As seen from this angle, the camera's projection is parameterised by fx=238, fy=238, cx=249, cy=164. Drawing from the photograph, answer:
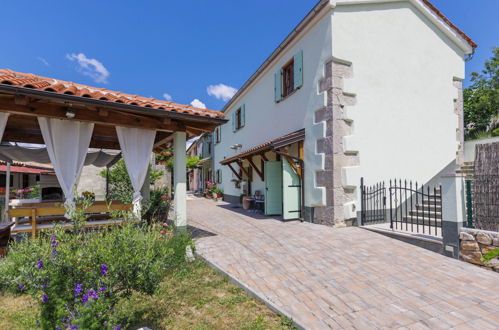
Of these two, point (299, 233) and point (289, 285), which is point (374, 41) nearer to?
point (299, 233)

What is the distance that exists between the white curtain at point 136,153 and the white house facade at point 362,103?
429 centimetres

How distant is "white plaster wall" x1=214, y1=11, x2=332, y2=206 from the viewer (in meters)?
7.45

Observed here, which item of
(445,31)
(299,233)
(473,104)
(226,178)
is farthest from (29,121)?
(473,104)

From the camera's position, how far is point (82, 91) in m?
4.36

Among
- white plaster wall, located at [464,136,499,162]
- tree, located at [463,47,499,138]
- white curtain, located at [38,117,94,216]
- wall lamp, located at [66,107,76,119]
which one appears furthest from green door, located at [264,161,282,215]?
tree, located at [463,47,499,138]

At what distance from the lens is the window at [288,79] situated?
9452 mm

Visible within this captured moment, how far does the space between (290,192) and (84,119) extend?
615cm

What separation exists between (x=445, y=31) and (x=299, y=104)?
585 centimetres

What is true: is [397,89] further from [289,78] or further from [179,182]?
[179,182]

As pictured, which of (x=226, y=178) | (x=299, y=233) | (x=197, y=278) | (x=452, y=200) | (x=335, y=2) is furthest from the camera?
(x=226, y=178)

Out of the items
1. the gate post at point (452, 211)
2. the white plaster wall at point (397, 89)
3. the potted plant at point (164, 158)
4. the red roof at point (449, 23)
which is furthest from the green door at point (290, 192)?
the potted plant at point (164, 158)

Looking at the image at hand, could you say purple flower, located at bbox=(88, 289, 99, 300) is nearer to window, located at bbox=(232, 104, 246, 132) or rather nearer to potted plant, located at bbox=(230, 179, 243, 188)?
potted plant, located at bbox=(230, 179, 243, 188)

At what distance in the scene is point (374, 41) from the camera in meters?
7.65

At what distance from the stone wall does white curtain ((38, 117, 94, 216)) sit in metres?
7.44
